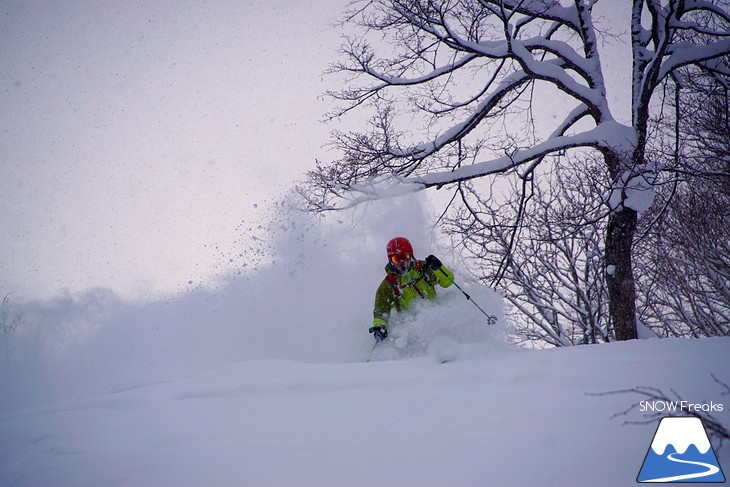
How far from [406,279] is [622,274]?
3.23m

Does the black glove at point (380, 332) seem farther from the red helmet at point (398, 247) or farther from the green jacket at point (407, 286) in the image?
the red helmet at point (398, 247)

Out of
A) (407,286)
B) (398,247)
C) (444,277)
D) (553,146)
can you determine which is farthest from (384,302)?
(553,146)

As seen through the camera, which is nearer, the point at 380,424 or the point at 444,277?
the point at 380,424

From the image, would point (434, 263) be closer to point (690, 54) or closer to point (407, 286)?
point (407, 286)

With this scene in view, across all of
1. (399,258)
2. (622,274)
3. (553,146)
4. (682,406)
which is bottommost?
(682,406)

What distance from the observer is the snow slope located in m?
1.91

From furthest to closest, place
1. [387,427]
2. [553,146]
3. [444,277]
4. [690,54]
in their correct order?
[444,277] < [553,146] < [690,54] < [387,427]

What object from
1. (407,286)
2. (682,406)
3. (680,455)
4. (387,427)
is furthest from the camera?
(407,286)

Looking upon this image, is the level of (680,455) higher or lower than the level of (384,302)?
lower

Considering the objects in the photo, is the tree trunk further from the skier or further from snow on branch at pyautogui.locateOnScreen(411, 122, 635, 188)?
the skier

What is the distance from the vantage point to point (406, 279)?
688 centimetres

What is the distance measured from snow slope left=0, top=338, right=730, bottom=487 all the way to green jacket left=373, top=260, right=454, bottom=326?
2935mm

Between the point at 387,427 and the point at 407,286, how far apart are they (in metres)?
4.43

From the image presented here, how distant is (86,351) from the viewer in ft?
31.4
